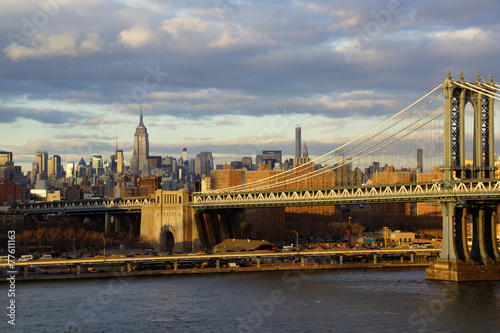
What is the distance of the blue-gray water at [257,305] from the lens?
46.5m

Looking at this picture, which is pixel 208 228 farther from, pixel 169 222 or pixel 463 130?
pixel 463 130

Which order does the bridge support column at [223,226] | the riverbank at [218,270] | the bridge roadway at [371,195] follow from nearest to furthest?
1. the bridge roadway at [371,195]
2. the riverbank at [218,270]
3. the bridge support column at [223,226]

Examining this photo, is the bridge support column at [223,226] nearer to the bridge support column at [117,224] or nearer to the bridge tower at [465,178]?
the bridge support column at [117,224]

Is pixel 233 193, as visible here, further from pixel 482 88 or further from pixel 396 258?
pixel 482 88

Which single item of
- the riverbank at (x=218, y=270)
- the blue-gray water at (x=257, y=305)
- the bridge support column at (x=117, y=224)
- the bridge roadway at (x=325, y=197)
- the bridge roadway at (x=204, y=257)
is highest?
the bridge roadway at (x=325, y=197)

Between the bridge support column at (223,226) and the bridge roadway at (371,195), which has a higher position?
the bridge roadway at (371,195)

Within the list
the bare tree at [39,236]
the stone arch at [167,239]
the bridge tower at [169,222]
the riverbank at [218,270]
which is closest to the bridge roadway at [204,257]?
the riverbank at [218,270]

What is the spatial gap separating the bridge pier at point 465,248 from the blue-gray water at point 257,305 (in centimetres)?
184

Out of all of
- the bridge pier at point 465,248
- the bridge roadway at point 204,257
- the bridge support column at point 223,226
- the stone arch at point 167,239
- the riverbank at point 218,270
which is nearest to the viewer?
the bridge pier at point 465,248

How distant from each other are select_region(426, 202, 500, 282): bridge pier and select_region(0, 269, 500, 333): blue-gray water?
184 centimetres

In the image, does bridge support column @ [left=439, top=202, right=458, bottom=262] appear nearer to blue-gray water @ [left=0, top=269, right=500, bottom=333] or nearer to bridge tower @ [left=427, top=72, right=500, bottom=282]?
bridge tower @ [left=427, top=72, right=500, bottom=282]

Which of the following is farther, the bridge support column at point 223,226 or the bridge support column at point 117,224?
the bridge support column at point 117,224

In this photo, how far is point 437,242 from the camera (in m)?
99.4

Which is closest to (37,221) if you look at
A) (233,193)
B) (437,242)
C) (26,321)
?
(233,193)
